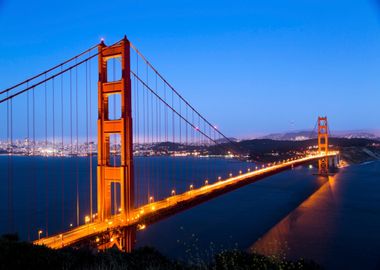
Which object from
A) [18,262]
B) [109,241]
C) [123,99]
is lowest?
[109,241]

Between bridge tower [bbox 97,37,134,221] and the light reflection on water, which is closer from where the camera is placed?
bridge tower [bbox 97,37,134,221]

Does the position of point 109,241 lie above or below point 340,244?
above

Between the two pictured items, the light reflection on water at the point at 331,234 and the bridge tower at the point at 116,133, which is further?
the light reflection on water at the point at 331,234

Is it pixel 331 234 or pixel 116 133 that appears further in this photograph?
pixel 331 234

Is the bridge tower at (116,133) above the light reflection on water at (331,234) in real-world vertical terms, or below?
above

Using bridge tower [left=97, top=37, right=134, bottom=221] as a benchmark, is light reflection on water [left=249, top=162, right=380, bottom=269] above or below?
below

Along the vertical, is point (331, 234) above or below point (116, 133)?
below

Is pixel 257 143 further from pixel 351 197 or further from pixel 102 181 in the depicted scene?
pixel 102 181

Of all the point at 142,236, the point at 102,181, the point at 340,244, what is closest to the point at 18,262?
the point at 102,181
